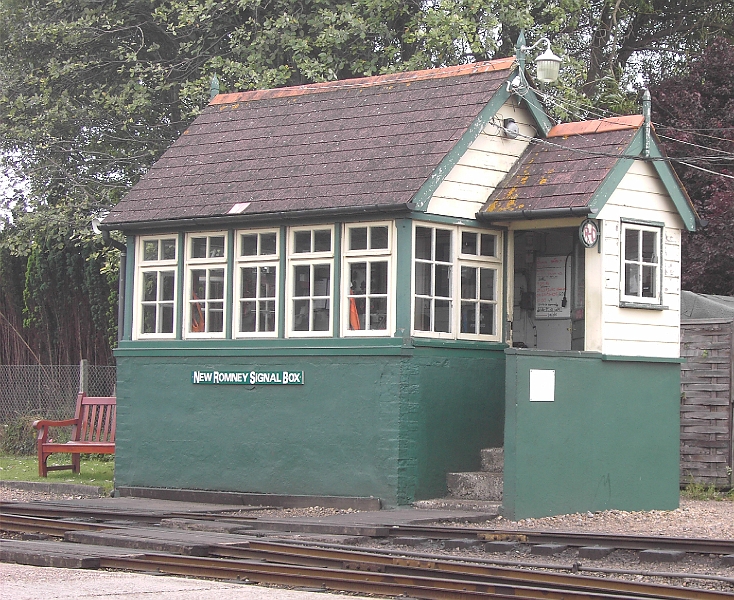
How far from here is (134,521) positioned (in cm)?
1370

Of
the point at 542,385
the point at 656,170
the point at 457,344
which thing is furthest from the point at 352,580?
the point at 656,170

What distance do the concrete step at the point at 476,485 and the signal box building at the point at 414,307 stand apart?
138 mm

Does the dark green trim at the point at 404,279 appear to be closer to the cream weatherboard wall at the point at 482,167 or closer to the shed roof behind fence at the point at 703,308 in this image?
the cream weatherboard wall at the point at 482,167

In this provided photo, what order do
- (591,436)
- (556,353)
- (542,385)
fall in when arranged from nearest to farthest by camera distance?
(542,385), (556,353), (591,436)

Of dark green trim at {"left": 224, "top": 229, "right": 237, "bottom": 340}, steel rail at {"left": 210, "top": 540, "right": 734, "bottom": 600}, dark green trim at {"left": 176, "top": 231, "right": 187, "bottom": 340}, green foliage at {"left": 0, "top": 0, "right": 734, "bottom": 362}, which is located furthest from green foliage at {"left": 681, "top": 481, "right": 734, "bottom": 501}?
green foliage at {"left": 0, "top": 0, "right": 734, "bottom": 362}

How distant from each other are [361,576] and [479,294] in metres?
6.84

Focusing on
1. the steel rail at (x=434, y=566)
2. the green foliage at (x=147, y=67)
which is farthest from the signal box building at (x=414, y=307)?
the green foliage at (x=147, y=67)

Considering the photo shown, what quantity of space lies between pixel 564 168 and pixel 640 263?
1.47 meters

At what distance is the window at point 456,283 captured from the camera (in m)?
15.1

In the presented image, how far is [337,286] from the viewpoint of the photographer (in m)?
15.3

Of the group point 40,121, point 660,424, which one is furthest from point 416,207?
point 40,121

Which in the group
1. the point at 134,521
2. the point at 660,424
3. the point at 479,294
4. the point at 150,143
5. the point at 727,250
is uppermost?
the point at 150,143

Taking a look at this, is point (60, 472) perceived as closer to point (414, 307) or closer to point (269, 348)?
point (269, 348)

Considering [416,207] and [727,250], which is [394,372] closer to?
[416,207]
